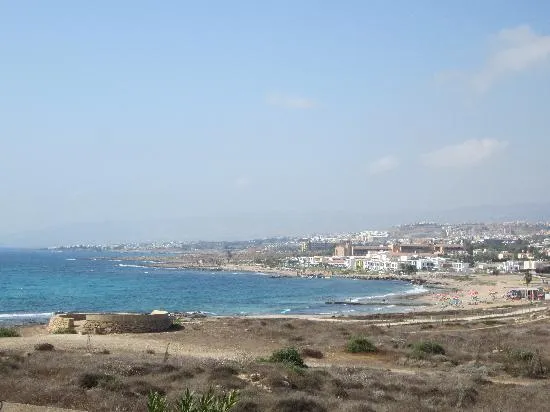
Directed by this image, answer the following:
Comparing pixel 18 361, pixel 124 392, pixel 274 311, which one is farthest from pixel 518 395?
pixel 274 311

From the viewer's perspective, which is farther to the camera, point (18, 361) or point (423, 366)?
point (423, 366)

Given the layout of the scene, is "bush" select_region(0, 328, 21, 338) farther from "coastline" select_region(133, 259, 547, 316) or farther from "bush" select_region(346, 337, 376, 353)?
"coastline" select_region(133, 259, 547, 316)

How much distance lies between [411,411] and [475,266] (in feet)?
529

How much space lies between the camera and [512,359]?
23375mm

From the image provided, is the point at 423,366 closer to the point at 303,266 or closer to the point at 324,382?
the point at 324,382

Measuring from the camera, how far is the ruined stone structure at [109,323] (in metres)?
30.6

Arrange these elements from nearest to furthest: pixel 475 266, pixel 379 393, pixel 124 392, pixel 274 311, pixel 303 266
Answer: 1. pixel 124 392
2. pixel 379 393
3. pixel 274 311
4. pixel 475 266
5. pixel 303 266

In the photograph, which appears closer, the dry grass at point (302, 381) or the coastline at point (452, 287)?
the dry grass at point (302, 381)

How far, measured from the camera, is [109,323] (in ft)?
102

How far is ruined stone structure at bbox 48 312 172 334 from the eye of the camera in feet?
100

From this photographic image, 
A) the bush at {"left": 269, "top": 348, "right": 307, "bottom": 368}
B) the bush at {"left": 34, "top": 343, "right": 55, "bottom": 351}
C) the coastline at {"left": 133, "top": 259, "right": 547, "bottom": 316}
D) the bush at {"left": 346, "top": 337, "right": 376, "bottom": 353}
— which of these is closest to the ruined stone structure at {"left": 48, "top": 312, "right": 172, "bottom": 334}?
the bush at {"left": 34, "top": 343, "right": 55, "bottom": 351}

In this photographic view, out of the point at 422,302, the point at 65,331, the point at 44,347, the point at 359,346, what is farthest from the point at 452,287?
the point at 44,347

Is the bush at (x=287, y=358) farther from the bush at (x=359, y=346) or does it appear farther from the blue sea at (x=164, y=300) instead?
the blue sea at (x=164, y=300)

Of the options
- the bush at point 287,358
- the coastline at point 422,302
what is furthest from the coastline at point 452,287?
the bush at point 287,358
